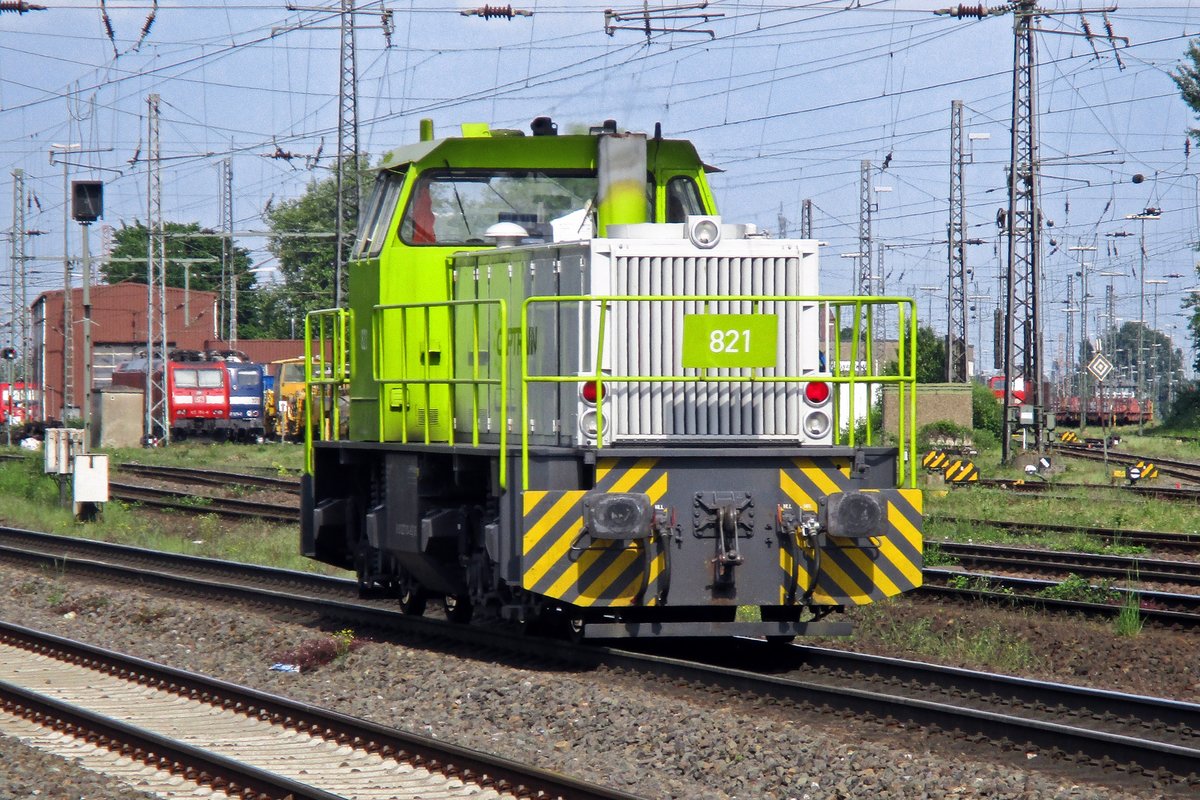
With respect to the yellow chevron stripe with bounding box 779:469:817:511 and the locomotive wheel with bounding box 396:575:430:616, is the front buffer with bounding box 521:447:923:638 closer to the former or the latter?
the yellow chevron stripe with bounding box 779:469:817:511

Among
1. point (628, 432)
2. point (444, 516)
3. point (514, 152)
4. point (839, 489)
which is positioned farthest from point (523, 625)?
point (514, 152)

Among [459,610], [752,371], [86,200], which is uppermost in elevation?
[86,200]

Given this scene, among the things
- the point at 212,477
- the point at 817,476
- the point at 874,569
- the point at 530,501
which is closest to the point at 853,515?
the point at 817,476

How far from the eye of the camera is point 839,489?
7875mm

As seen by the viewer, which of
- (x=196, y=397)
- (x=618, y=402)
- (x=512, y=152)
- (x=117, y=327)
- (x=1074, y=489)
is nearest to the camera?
(x=618, y=402)

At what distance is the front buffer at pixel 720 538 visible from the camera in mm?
7625

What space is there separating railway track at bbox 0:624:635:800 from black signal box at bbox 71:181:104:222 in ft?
39.8

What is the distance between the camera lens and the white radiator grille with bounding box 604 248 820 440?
8039 mm

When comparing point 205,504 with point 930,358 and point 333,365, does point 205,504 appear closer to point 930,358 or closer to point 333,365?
point 333,365

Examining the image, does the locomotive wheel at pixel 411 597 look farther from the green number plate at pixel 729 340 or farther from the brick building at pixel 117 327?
the brick building at pixel 117 327

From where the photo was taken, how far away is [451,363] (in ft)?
28.9

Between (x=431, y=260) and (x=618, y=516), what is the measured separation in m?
2.81

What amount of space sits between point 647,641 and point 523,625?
98 cm

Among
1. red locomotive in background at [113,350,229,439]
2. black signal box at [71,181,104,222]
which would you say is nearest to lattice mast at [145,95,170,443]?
red locomotive in background at [113,350,229,439]
